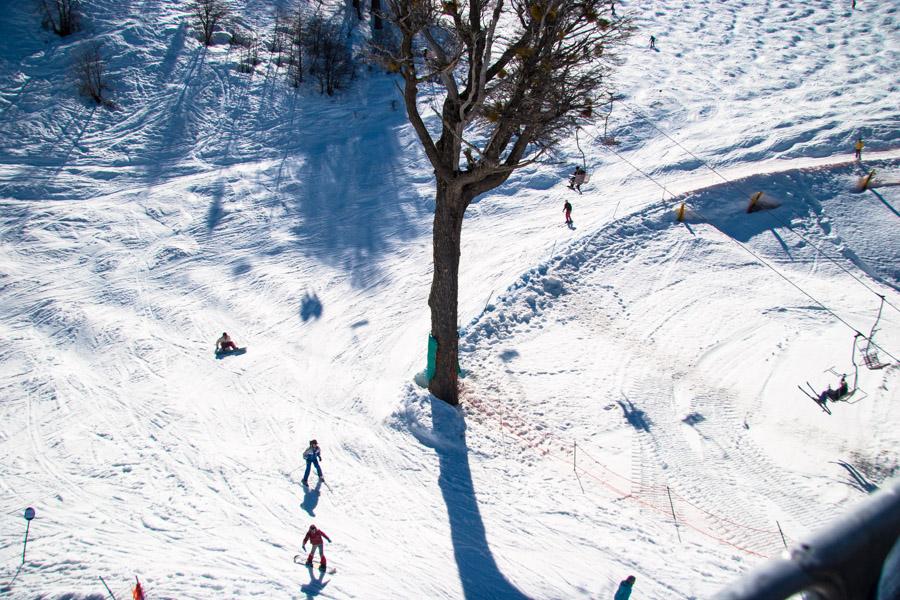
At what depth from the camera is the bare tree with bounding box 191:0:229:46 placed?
29797 millimetres

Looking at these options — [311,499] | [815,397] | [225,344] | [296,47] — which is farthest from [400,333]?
[296,47]

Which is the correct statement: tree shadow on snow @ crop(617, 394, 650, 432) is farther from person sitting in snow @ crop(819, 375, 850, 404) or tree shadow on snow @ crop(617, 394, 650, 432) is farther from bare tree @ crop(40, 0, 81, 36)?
bare tree @ crop(40, 0, 81, 36)

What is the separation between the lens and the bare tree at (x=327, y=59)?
29.4 meters

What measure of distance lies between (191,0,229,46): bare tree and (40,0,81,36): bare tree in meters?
5.72

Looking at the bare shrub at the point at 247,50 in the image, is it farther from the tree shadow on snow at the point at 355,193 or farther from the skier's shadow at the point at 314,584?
the skier's shadow at the point at 314,584

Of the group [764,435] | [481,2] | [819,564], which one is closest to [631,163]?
[764,435]

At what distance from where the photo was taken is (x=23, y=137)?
23.0 m

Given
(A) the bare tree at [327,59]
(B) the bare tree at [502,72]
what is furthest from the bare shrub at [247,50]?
(B) the bare tree at [502,72]

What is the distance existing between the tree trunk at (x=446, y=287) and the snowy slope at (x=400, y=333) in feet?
2.35

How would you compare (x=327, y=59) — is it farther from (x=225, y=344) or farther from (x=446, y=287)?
(x=446, y=287)

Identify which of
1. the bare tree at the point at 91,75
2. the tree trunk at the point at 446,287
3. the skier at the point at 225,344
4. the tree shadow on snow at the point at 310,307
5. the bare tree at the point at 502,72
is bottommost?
the skier at the point at 225,344

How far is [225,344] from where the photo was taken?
15477mm

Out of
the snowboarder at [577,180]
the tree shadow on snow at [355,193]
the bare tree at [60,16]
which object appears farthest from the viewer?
the bare tree at [60,16]

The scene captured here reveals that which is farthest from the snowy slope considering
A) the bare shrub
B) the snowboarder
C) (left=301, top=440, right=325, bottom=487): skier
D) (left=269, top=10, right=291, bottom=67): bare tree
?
(left=269, top=10, right=291, bottom=67): bare tree
